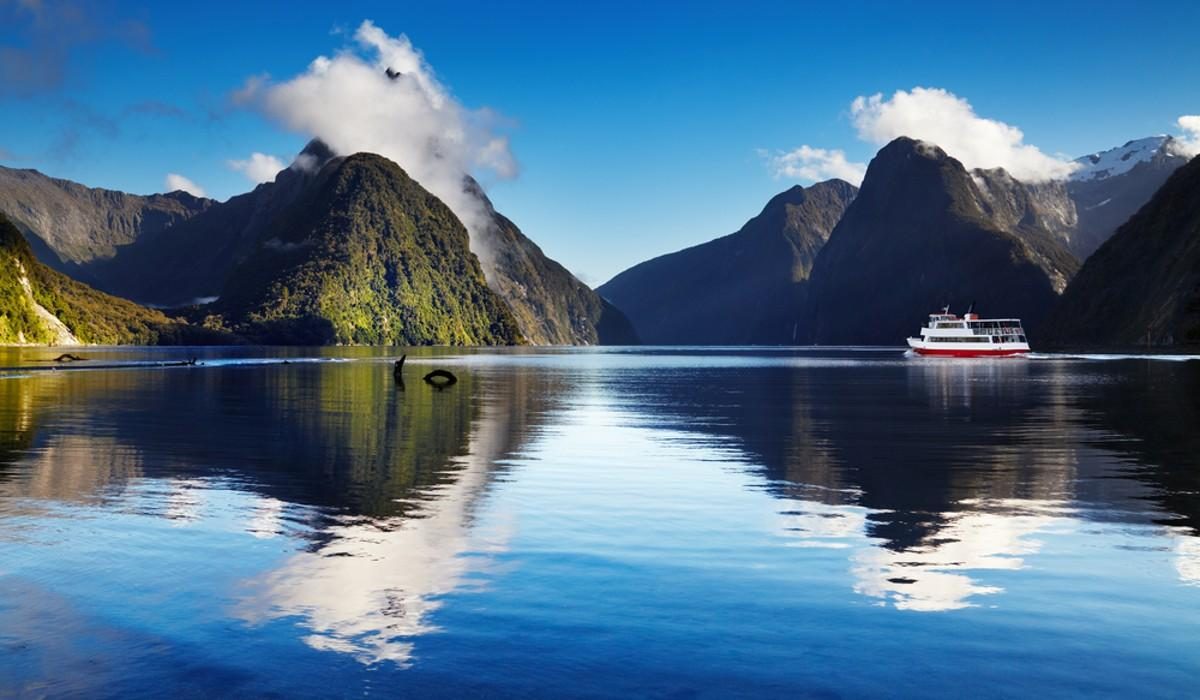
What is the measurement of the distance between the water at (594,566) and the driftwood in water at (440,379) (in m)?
47.0

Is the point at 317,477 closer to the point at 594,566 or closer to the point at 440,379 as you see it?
the point at 594,566

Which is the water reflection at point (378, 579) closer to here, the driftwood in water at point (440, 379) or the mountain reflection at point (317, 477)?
the mountain reflection at point (317, 477)

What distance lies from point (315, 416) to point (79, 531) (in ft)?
107

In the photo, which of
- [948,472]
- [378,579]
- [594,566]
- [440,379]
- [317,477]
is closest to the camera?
[378,579]

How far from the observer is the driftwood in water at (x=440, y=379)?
89.9 metres

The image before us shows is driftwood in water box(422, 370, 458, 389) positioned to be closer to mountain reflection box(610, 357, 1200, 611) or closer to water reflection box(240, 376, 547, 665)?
mountain reflection box(610, 357, 1200, 611)

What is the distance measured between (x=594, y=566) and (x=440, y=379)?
83.7m

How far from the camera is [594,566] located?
58.1ft

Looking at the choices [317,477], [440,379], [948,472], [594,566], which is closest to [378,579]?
[594,566]

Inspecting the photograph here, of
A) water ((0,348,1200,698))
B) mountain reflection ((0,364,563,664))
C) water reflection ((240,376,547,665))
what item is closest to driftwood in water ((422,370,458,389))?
mountain reflection ((0,364,563,664))

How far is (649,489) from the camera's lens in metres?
28.2

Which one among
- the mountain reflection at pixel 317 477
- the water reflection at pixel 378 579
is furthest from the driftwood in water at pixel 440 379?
the water reflection at pixel 378 579

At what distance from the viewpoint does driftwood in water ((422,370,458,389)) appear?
8988 cm

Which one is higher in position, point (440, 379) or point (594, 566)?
point (440, 379)
